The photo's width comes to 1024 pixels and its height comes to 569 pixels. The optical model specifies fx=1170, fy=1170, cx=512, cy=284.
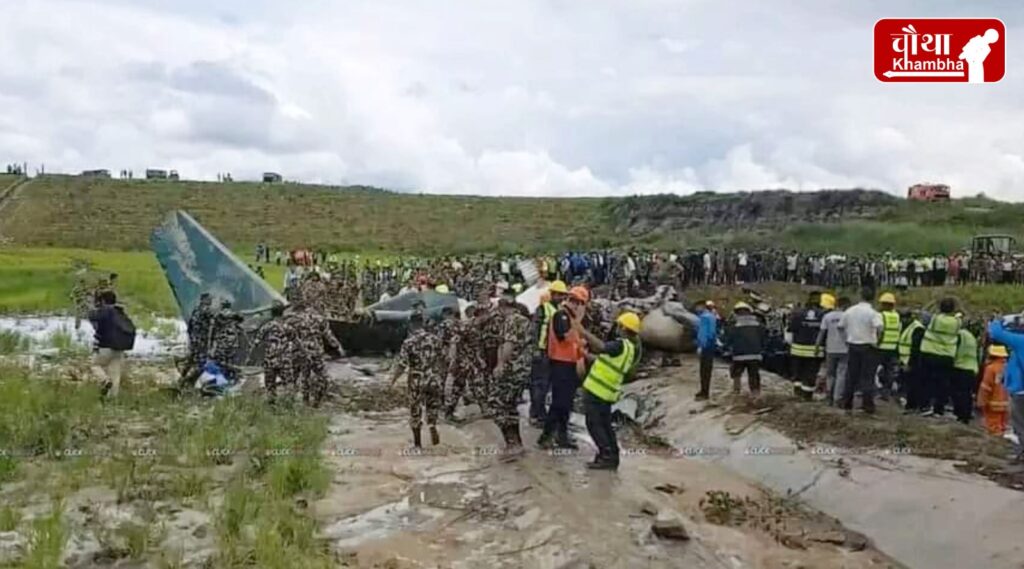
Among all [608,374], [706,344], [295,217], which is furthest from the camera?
[295,217]

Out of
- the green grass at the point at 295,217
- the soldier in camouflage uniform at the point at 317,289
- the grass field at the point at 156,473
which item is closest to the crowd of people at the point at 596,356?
the grass field at the point at 156,473

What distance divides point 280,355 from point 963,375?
7.91 meters

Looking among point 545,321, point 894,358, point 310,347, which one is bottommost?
point 894,358

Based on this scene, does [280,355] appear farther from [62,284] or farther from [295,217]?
[295,217]

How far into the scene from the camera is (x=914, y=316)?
47.8 feet

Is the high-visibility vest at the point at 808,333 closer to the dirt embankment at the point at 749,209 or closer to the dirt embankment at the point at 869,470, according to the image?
the dirt embankment at the point at 869,470

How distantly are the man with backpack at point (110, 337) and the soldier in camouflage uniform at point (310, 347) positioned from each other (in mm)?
2046

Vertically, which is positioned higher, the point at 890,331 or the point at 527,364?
the point at 890,331

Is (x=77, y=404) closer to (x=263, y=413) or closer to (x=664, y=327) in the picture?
(x=263, y=413)

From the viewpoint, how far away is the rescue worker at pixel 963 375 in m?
13.5

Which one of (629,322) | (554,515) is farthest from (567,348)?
(554,515)

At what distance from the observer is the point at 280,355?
13.4 metres

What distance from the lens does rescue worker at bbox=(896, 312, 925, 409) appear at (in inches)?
543

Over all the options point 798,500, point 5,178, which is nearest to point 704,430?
point 798,500
